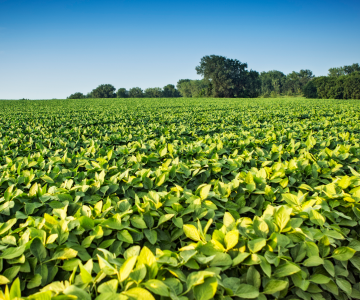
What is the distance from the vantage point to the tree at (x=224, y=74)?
218ft

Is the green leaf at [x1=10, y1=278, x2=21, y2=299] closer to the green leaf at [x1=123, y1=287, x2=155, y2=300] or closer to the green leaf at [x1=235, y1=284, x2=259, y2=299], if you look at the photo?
the green leaf at [x1=123, y1=287, x2=155, y2=300]

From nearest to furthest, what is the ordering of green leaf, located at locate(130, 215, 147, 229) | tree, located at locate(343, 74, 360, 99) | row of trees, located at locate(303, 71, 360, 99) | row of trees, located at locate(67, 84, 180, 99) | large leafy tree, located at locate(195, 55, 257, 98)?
1. green leaf, located at locate(130, 215, 147, 229)
2. tree, located at locate(343, 74, 360, 99)
3. row of trees, located at locate(303, 71, 360, 99)
4. large leafy tree, located at locate(195, 55, 257, 98)
5. row of trees, located at locate(67, 84, 180, 99)

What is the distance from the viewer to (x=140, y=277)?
98cm

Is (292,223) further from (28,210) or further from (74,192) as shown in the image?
(28,210)

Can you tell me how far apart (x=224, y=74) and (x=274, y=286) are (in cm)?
7126

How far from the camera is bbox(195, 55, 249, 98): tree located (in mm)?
66500

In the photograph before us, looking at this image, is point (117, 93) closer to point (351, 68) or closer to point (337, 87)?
point (337, 87)

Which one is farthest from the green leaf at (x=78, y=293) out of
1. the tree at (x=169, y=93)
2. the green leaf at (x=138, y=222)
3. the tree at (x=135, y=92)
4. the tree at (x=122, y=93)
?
the tree at (x=169, y=93)

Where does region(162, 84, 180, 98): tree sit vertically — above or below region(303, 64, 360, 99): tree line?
above

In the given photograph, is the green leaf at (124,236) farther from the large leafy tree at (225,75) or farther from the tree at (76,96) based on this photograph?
the tree at (76,96)

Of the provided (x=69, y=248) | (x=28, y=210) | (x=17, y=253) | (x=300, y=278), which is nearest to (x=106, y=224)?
(x=69, y=248)

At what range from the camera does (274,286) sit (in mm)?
1121

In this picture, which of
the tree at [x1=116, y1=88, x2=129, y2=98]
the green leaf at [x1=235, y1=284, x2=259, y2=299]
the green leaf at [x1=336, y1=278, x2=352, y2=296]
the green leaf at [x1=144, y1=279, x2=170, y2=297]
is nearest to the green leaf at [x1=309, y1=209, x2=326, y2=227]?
the green leaf at [x1=336, y1=278, x2=352, y2=296]

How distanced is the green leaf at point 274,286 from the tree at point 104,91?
105m
